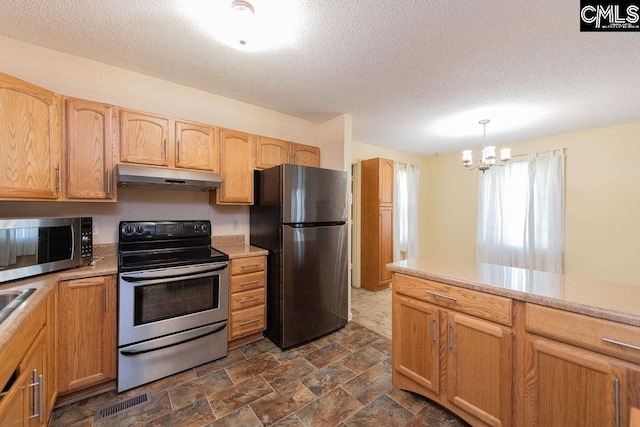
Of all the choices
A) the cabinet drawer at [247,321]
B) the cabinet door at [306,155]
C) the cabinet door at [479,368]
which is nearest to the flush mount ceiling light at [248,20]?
the cabinet door at [306,155]

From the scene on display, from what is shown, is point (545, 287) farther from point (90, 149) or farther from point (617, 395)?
point (90, 149)

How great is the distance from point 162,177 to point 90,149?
1.70ft

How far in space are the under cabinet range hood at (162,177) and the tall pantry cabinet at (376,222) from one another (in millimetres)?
2604

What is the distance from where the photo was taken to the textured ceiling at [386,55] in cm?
154

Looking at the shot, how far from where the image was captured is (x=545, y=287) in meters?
1.35

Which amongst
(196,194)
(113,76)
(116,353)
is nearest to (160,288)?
(116,353)

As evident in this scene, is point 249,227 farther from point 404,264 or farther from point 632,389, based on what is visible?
point 632,389

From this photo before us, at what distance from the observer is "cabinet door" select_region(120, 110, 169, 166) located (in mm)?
2066

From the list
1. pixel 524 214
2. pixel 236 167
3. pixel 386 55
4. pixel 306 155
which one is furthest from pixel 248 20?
pixel 524 214

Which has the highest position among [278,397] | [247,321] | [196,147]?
[196,147]

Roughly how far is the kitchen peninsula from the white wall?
1.98 metres

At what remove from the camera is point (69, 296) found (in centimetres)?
166

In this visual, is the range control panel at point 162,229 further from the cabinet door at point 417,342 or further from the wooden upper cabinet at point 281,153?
the cabinet door at point 417,342

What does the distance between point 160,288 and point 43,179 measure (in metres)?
1.04
